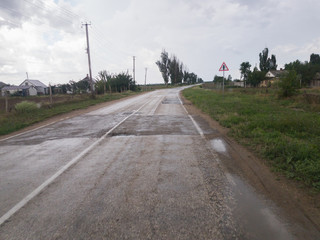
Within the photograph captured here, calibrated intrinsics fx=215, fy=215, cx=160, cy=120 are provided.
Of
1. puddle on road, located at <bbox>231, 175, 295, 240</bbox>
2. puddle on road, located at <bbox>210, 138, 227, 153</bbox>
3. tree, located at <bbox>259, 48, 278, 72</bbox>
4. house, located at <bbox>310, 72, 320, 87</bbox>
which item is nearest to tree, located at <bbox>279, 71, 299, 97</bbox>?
puddle on road, located at <bbox>210, 138, 227, 153</bbox>

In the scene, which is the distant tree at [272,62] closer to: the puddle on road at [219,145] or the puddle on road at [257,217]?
the puddle on road at [219,145]

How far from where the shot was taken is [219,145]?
6191 mm

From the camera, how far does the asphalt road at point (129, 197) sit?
2.58 metres

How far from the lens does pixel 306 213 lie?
2.91m

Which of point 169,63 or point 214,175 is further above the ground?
point 169,63

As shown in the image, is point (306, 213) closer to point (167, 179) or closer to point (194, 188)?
point (194, 188)

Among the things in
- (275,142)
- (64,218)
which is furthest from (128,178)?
(275,142)

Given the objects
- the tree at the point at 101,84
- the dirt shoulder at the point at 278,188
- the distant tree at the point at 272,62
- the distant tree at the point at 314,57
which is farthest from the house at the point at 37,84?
A: the distant tree at the point at 314,57

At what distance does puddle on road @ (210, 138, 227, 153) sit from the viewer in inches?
225

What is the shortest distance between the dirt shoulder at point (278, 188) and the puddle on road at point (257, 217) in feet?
0.59

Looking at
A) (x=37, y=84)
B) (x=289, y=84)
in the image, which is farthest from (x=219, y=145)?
(x=37, y=84)

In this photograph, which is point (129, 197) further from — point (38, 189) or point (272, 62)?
point (272, 62)

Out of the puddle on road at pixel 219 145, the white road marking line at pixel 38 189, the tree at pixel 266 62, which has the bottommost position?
the white road marking line at pixel 38 189

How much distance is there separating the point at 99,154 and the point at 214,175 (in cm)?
292
